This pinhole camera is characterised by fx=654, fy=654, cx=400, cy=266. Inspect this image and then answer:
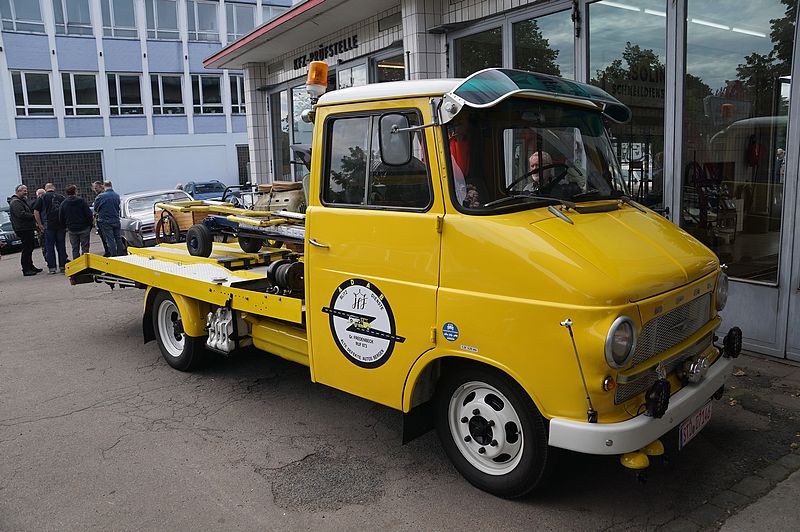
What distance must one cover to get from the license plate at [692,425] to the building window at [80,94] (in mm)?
29847

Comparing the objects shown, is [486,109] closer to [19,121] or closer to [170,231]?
[170,231]

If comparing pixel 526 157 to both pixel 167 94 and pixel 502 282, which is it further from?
pixel 167 94

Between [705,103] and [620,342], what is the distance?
15.0ft

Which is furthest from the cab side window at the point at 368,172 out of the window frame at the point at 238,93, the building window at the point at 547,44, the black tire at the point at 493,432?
the window frame at the point at 238,93

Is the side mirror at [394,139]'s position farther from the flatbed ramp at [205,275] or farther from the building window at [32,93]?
the building window at [32,93]

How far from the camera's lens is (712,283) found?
4.11 m

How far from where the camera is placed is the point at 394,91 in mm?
4062

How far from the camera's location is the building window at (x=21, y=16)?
2639 centimetres

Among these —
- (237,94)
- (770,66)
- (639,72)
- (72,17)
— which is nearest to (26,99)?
(72,17)

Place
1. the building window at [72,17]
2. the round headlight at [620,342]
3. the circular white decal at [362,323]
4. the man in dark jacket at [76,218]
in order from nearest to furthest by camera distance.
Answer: the round headlight at [620,342] → the circular white decal at [362,323] → the man in dark jacket at [76,218] → the building window at [72,17]

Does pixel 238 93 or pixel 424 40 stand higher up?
pixel 238 93

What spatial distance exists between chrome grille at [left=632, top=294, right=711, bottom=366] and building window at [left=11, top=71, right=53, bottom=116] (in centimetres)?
2958

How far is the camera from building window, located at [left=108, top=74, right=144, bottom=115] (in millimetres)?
28984

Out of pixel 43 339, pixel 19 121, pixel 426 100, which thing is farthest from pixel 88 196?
pixel 426 100
